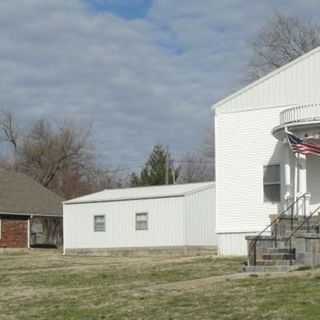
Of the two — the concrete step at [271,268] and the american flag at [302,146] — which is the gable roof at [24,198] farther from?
the concrete step at [271,268]

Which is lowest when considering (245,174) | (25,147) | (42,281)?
(42,281)

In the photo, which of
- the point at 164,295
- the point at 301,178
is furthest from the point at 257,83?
the point at 164,295

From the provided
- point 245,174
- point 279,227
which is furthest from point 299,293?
point 245,174

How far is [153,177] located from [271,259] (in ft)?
159

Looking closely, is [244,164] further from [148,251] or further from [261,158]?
[148,251]

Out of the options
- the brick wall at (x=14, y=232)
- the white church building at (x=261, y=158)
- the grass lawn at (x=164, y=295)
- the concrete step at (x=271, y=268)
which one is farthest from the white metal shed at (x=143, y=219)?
the concrete step at (x=271, y=268)

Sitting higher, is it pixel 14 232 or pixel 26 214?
pixel 26 214

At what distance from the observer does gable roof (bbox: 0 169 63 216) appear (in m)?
48.3

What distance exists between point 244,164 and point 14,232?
854 inches

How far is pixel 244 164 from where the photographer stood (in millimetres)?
29516

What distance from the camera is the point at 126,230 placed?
123ft

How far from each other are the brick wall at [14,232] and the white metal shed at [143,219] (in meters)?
7.79

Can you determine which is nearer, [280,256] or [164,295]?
[164,295]

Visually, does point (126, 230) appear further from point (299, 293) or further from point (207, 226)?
point (299, 293)
